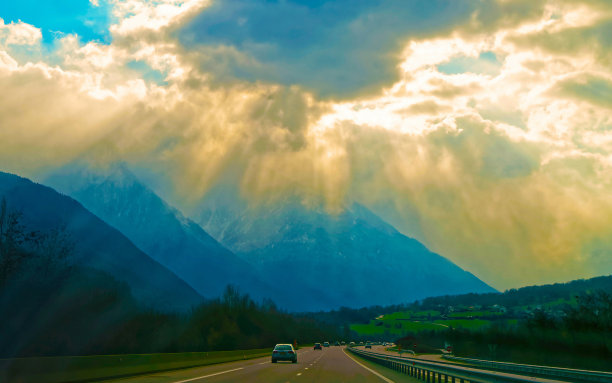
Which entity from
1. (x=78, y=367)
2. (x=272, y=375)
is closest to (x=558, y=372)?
(x=272, y=375)

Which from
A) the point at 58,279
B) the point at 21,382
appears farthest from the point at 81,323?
the point at 21,382

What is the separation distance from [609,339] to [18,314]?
62828 mm

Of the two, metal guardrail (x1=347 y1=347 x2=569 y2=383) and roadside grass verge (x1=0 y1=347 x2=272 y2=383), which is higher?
→ roadside grass verge (x1=0 y1=347 x2=272 y2=383)

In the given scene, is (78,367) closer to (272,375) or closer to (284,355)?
(272,375)

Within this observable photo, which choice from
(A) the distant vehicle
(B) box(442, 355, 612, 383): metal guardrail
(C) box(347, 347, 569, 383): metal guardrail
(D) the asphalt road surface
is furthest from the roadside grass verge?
(B) box(442, 355, 612, 383): metal guardrail

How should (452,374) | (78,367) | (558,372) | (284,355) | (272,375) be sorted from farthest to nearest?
1. (284,355)
2. (558,372)
3. (272,375)
4. (452,374)
5. (78,367)

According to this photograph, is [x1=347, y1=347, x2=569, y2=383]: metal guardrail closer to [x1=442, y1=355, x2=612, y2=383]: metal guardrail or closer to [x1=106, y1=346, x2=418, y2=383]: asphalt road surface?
[x1=106, y1=346, x2=418, y2=383]: asphalt road surface

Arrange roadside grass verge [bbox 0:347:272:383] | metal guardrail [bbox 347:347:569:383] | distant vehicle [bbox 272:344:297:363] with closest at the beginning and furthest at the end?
metal guardrail [bbox 347:347:569:383]
roadside grass verge [bbox 0:347:272:383]
distant vehicle [bbox 272:344:297:363]

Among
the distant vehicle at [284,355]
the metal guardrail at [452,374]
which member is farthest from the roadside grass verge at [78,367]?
the distant vehicle at [284,355]

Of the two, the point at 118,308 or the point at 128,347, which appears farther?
the point at 118,308

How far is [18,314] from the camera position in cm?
4981

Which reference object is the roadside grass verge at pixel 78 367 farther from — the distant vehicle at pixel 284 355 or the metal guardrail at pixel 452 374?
the distant vehicle at pixel 284 355

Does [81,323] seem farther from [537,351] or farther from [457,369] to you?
[537,351]

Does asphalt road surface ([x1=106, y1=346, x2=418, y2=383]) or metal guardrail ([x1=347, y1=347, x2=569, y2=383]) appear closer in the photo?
metal guardrail ([x1=347, y1=347, x2=569, y2=383])
